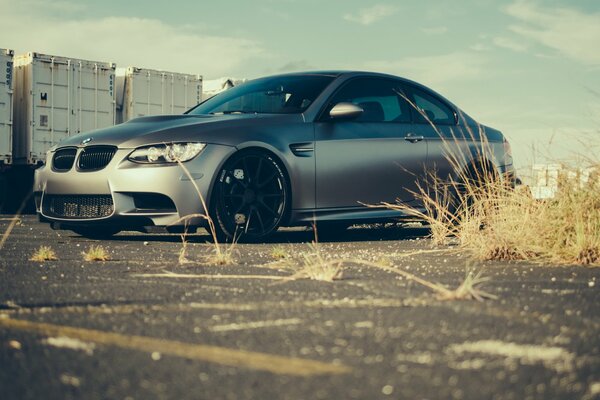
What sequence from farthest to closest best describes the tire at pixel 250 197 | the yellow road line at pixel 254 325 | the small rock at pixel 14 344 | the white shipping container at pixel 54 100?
the white shipping container at pixel 54 100, the tire at pixel 250 197, the yellow road line at pixel 254 325, the small rock at pixel 14 344

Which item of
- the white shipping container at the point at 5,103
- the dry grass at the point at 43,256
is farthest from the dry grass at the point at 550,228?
the white shipping container at the point at 5,103

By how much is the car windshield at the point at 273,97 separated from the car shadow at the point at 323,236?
1.21 meters

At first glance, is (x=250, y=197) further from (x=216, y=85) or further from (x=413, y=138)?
(x=216, y=85)

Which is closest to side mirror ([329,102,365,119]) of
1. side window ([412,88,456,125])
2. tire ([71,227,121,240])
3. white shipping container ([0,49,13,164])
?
side window ([412,88,456,125])

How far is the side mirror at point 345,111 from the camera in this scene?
29.9ft

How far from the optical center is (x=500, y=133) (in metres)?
11.0

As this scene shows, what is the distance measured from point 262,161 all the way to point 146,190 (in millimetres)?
1054

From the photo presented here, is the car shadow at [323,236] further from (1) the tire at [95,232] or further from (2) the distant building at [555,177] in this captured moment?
(2) the distant building at [555,177]

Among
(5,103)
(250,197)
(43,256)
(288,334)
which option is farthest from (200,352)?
(5,103)

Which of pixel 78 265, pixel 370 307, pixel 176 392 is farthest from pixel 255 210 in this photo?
pixel 176 392

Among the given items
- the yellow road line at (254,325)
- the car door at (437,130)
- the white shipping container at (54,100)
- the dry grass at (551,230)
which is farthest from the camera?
the white shipping container at (54,100)

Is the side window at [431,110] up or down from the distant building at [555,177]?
up

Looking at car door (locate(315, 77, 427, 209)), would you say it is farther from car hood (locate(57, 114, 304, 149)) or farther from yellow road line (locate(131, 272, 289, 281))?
yellow road line (locate(131, 272, 289, 281))

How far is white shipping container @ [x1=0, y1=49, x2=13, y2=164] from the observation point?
19.2m
